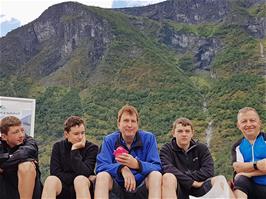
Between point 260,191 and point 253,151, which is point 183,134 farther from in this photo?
point 260,191

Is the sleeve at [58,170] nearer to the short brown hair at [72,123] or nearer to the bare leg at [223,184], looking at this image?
the short brown hair at [72,123]

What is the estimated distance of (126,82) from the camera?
10712 centimetres

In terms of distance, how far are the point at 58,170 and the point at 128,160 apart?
0.85m

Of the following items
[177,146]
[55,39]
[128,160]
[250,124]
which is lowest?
[128,160]

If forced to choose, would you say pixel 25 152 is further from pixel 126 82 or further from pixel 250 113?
pixel 126 82

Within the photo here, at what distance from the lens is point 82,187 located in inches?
150

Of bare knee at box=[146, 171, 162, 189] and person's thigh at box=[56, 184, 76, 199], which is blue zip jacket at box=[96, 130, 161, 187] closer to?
bare knee at box=[146, 171, 162, 189]

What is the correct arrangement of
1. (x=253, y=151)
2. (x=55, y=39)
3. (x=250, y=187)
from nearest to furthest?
(x=250, y=187), (x=253, y=151), (x=55, y=39)

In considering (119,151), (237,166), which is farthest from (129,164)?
(237,166)

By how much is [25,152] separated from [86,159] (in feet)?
2.11

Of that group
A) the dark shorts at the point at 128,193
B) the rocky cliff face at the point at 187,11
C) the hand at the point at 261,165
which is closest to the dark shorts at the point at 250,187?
the hand at the point at 261,165

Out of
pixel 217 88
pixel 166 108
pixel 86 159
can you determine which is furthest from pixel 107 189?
pixel 217 88

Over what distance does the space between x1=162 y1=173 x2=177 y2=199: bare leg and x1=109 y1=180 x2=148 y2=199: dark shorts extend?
196mm

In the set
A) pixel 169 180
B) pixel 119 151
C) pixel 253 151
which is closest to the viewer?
pixel 169 180
